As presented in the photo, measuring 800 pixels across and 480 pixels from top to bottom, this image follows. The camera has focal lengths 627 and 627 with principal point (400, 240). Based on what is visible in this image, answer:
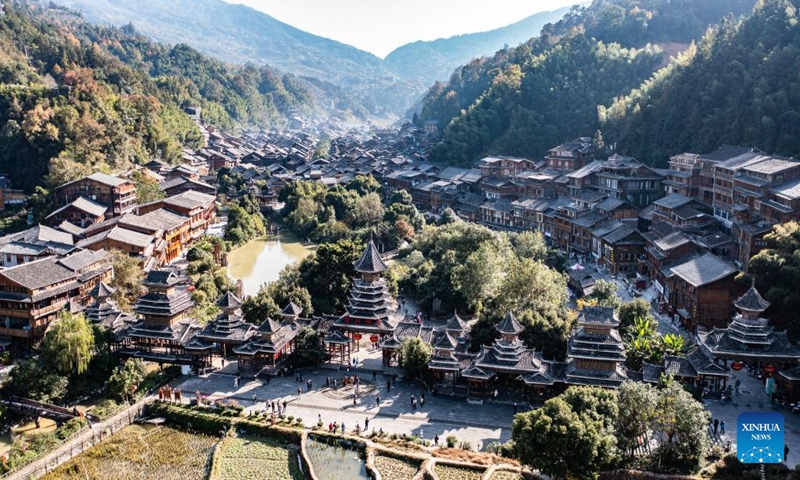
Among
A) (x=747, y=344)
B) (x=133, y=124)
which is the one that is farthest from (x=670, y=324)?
(x=133, y=124)

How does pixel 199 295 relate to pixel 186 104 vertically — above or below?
below

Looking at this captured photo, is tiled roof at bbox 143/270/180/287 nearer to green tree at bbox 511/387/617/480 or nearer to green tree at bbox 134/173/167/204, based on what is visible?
green tree at bbox 511/387/617/480

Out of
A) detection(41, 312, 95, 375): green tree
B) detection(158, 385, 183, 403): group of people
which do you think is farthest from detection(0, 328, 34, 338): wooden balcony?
detection(158, 385, 183, 403): group of people

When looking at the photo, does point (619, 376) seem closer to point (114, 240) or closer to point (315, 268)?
point (315, 268)

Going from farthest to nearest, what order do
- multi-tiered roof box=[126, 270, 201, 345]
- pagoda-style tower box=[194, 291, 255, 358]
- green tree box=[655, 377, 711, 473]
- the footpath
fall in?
multi-tiered roof box=[126, 270, 201, 345] → pagoda-style tower box=[194, 291, 255, 358] → the footpath → green tree box=[655, 377, 711, 473]

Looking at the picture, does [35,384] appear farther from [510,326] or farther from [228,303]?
[510,326]

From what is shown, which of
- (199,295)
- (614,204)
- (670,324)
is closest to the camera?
(670,324)

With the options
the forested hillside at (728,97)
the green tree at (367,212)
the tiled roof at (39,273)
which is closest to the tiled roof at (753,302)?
the forested hillside at (728,97)
